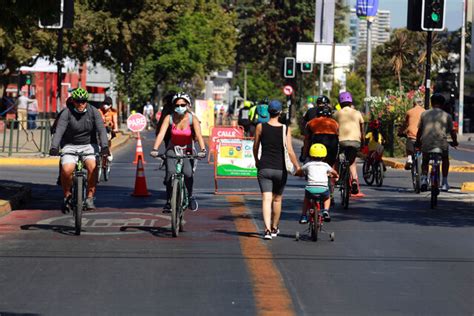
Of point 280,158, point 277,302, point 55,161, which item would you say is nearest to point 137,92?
point 55,161

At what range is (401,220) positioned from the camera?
16859 millimetres

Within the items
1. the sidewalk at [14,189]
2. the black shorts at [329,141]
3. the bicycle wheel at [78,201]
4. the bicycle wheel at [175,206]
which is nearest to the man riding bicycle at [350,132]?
the black shorts at [329,141]

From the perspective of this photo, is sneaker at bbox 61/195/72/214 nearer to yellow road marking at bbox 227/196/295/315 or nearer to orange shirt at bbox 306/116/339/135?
yellow road marking at bbox 227/196/295/315

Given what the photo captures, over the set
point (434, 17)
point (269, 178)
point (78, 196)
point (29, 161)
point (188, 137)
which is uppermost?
point (434, 17)

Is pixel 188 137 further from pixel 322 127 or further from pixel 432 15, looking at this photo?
pixel 432 15

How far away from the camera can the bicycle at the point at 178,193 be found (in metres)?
14.2

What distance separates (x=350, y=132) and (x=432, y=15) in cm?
544

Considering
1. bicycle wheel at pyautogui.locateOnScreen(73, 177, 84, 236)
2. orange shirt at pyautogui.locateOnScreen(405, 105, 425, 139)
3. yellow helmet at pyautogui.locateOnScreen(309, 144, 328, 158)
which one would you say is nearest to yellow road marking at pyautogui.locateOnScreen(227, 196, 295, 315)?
yellow helmet at pyautogui.locateOnScreen(309, 144, 328, 158)

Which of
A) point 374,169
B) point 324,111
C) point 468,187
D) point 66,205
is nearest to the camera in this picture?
point 66,205

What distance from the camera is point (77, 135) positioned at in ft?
50.9

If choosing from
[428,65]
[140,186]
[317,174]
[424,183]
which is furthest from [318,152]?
[428,65]

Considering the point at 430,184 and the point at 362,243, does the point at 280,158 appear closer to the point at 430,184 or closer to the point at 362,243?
the point at 362,243

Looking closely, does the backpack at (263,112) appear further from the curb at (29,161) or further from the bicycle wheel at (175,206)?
the curb at (29,161)

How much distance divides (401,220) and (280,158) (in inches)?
129
